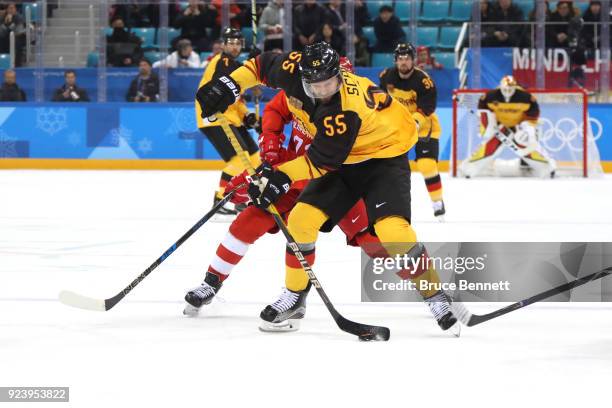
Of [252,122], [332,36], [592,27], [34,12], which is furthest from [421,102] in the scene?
[34,12]

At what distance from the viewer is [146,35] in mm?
11453

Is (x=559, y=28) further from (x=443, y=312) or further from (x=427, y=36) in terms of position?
(x=443, y=312)

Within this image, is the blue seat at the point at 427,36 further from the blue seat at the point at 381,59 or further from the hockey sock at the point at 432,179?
the hockey sock at the point at 432,179

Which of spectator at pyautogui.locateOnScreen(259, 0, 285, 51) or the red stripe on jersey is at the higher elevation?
spectator at pyautogui.locateOnScreen(259, 0, 285, 51)

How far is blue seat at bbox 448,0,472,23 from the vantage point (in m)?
11.5

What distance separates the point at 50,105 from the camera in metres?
11.2

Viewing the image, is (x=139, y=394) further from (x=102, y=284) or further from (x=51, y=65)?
(x=51, y=65)

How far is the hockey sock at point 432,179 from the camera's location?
23.0 feet

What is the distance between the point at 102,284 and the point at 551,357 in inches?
81.0

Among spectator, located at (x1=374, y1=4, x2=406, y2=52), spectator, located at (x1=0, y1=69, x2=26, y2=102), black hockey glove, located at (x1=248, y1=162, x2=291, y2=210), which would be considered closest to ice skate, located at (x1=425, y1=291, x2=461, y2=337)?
black hockey glove, located at (x1=248, y1=162, x2=291, y2=210)

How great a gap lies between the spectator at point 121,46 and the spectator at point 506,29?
3.70 meters

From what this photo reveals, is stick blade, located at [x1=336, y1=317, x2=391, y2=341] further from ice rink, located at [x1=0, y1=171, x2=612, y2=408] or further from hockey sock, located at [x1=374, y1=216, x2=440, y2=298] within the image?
hockey sock, located at [x1=374, y1=216, x2=440, y2=298]

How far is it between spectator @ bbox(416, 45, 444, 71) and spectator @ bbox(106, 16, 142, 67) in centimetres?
304

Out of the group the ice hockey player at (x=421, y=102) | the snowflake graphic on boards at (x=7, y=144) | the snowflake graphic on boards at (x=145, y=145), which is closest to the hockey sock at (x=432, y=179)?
the ice hockey player at (x=421, y=102)
